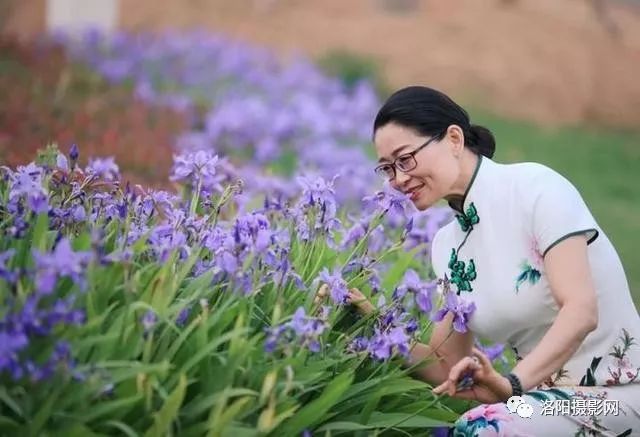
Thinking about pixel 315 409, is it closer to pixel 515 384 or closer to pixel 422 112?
pixel 515 384

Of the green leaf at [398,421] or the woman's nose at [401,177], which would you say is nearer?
the green leaf at [398,421]

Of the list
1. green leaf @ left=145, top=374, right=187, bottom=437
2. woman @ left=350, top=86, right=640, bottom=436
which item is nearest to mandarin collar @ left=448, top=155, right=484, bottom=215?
woman @ left=350, top=86, right=640, bottom=436

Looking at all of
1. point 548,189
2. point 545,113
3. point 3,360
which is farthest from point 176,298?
point 545,113

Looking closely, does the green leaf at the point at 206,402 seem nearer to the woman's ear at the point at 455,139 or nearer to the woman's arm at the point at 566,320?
the woman's arm at the point at 566,320

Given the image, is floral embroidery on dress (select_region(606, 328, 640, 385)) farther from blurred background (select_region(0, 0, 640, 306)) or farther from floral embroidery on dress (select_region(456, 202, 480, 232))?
blurred background (select_region(0, 0, 640, 306))

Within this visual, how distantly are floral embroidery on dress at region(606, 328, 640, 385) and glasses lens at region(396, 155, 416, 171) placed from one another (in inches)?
29.9

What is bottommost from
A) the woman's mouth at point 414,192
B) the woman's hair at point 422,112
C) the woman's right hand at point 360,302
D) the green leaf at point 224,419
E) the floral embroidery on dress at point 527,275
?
the green leaf at point 224,419

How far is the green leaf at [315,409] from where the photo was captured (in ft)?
9.75

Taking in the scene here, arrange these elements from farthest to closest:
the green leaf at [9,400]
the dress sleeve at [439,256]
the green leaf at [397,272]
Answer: the green leaf at [397,272]
the dress sleeve at [439,256]
the green leaf at [9,400]

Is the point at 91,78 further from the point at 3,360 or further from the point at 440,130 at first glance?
the point at 3,360

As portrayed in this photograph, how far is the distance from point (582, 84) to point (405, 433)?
1221cm

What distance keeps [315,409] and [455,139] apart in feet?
3.08

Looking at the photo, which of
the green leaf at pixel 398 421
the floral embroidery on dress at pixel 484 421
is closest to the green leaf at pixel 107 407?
the green leaf at pixel 398 421

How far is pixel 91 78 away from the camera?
10930mm
